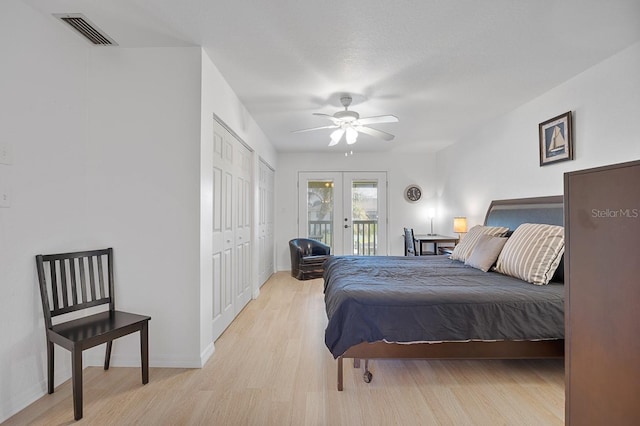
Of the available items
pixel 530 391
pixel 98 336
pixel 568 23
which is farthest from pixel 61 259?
pixel 568 23

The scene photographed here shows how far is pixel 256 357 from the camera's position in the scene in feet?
8.05

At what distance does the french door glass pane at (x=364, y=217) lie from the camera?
6270mm

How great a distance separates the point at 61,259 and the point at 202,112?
1.40 metres

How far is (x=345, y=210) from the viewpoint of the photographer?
6223 mm

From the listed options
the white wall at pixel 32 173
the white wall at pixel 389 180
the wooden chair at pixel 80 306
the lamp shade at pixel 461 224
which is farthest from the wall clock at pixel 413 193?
the white wall at pixel 32 173

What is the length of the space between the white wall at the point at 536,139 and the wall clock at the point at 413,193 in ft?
3.23

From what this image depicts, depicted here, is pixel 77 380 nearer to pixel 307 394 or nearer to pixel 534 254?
pixel 307 394

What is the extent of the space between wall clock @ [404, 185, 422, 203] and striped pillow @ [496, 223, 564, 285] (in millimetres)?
3510

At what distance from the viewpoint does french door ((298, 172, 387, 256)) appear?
621 centimetres

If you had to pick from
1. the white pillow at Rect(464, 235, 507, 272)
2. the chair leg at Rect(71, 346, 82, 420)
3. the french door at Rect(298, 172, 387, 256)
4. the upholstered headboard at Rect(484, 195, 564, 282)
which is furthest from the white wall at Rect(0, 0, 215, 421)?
the french door at Rect(298, 172, 387, 256)

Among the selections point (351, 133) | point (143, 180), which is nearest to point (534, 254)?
point (351, 133)

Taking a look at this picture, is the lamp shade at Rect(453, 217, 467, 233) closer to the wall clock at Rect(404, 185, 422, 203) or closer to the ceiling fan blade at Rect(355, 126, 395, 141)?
the wall clock at Rect(404, 185, 422, 203)

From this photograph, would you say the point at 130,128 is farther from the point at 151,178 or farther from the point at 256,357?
the point at 256,357

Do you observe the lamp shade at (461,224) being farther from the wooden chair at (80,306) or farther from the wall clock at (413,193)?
the wooden chair at (80,306)
